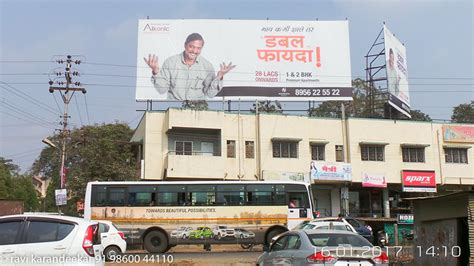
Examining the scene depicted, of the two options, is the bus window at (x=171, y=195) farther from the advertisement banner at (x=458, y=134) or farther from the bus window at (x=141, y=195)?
the advertisement banner at (x=458, y=134)

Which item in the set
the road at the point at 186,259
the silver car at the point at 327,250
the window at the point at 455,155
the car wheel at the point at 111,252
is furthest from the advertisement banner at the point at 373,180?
the silver car at the point at 327,250

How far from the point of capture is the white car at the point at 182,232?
24438 millimetres

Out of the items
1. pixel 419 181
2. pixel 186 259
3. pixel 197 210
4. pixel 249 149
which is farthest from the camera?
pixel 419 181

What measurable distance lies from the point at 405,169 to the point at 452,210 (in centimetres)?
3150

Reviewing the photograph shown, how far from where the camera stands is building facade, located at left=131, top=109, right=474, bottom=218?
130 ft

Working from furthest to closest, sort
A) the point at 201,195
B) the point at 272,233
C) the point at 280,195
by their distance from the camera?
the point at 280,195 < the point at 201,195 < the point at 272,233

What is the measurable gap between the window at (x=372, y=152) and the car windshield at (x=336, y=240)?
33145mm

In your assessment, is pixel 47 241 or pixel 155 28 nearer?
pixel 47 241

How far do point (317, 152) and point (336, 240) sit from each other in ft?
105

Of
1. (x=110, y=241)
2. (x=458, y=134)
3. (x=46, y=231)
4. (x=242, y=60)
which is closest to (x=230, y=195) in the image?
(x=110, y=241)

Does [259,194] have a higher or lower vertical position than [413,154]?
lower

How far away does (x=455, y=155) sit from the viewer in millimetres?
45562

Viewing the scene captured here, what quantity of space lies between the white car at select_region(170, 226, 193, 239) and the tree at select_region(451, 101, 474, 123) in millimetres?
45542

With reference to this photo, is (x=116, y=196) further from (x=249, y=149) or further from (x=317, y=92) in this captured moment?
(x=317, y=92)
